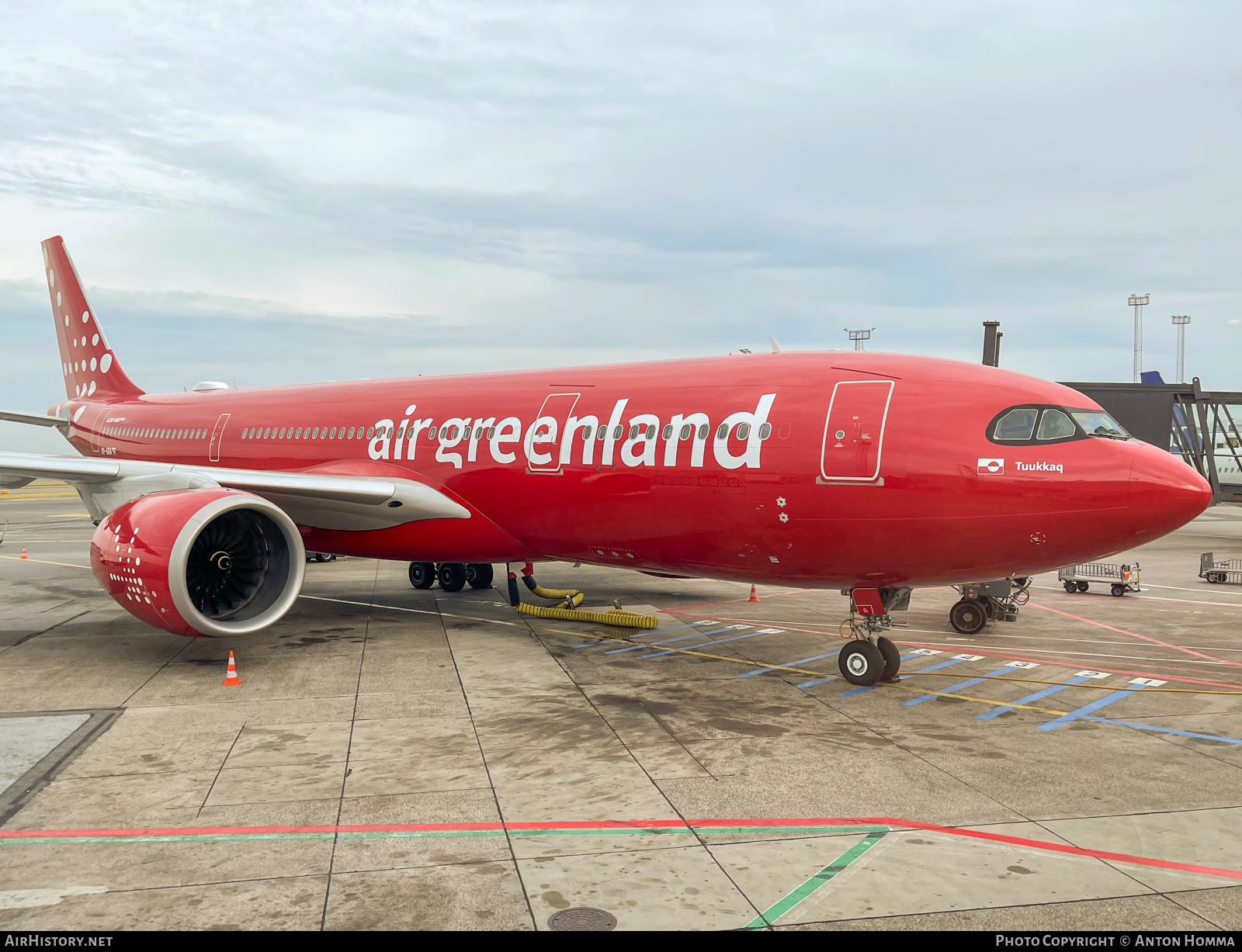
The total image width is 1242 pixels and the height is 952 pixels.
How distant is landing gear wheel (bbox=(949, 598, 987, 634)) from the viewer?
1603 cm

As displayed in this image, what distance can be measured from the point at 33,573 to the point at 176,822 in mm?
20532

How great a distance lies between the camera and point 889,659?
39.7 ft

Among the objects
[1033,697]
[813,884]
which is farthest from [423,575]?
[813,884]

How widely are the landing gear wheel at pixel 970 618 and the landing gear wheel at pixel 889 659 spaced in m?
4.41

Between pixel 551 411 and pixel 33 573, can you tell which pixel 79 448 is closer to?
pixel 33 573

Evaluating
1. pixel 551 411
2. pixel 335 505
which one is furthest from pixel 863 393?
pixel 335 505

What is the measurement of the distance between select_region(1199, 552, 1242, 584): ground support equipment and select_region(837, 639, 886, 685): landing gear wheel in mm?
16561

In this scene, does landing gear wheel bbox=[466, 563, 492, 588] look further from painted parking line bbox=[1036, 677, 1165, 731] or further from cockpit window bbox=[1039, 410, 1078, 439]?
cockpit window bbox=[1039, 410, 1078, 439]

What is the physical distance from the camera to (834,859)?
688 centimetres

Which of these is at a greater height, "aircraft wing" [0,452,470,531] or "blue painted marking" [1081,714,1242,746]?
"aircraft wing" [0,452,470,531]

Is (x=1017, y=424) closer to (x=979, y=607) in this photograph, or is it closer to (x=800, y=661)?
(x=800, y=661)

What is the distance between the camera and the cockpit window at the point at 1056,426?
10.6m

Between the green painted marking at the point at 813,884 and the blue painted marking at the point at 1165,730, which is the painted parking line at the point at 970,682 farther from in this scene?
the green painted marking at the point at 813,884

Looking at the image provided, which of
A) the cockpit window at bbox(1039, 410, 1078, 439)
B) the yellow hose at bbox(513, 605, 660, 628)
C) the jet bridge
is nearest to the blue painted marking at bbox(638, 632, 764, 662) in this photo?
the yellow hose at bbox(513, 605, 660, 628)
